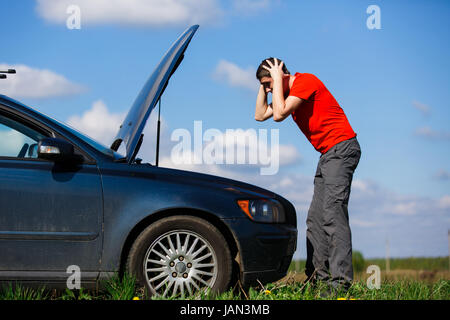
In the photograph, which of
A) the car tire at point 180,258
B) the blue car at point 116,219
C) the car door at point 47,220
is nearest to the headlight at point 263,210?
the blue car at point 116,219

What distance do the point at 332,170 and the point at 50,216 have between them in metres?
2.54

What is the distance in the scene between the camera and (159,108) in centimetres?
529

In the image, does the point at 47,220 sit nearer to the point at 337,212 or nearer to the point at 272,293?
the point at 272,293

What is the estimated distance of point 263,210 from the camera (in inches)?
195

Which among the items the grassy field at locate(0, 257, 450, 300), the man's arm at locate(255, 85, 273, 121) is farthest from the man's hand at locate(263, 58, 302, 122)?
the grassy field at locate(0, 257, 450, 300)

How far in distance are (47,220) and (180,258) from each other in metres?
1.07

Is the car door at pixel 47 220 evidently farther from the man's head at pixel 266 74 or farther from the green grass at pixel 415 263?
the green grass at pixel 415 263

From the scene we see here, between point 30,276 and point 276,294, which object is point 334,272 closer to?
point 276,294

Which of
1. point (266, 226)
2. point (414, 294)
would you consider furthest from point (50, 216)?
point (414, 294)

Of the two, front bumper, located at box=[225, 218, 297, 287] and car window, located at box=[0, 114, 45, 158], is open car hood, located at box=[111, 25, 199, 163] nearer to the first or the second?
car window, located at box=[0, 114, 45, 158]

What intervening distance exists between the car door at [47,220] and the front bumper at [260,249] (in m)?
1.10

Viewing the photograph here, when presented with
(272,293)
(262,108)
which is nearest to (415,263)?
(262,108)

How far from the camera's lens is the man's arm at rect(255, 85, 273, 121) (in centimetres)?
607

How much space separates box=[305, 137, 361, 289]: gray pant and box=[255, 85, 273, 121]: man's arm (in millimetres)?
810
